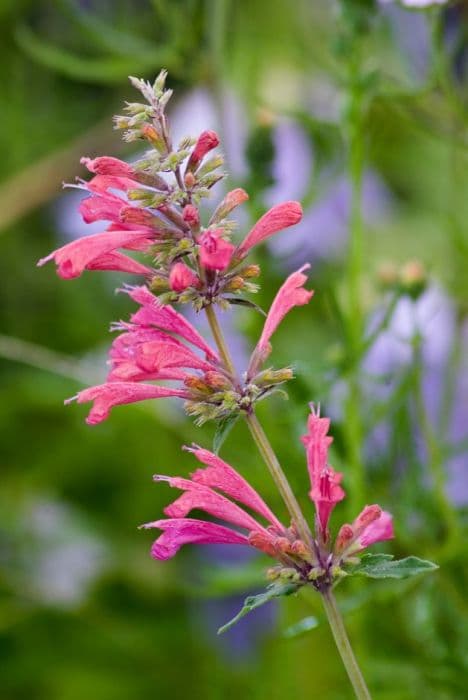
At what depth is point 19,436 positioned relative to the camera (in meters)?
0.71

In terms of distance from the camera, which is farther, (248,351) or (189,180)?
(248,351)

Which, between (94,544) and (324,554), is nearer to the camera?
(324,554)

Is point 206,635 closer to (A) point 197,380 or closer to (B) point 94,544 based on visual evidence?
(B) point 94,544

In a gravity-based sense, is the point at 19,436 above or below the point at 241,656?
above

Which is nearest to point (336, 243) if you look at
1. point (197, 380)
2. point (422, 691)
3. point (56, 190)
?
point (56, 190)

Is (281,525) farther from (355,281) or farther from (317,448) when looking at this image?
(355,281)

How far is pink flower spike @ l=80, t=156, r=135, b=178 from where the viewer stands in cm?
22

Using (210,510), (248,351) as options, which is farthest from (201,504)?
(248,351)

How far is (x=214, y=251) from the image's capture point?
21cm

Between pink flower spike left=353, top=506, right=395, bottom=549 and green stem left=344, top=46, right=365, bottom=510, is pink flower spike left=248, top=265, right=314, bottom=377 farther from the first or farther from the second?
green stem left=344, top=46, right=365, bottom=510

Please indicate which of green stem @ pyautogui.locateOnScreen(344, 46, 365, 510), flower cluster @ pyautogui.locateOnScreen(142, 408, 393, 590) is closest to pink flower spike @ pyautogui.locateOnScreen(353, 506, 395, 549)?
flower cluster @ pyautogui.locateOnScreen(142, 408, 393, 590)

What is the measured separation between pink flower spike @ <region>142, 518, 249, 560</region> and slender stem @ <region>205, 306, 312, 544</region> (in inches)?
0.6

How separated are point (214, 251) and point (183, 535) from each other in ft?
0.21

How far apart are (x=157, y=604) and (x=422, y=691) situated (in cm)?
26
